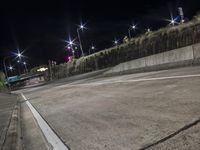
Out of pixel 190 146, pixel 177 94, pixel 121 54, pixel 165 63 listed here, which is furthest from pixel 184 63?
pixel 121 54

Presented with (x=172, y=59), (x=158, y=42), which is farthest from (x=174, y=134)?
(x=158, y=42)

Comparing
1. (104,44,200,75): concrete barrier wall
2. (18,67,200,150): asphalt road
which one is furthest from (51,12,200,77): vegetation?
(18,67,200,150): asphalt road

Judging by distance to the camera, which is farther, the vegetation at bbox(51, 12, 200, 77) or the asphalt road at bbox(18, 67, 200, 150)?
the vegetation at bbox(51, 12, 200, 77)

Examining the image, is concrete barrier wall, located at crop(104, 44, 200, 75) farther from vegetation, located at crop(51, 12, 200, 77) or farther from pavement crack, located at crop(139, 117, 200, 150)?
pavement crack, located at crop(139, 117, 200, 150)

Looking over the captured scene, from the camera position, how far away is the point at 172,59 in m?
18.2

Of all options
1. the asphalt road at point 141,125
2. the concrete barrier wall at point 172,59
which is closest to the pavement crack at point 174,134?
the asphalt road at point 141,125

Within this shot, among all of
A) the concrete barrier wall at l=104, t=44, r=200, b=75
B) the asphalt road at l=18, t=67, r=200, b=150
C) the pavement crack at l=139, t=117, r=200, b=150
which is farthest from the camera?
the concrete barrier wall at l=104, t=44, r=200, b=75

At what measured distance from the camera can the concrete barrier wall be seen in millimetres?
15870

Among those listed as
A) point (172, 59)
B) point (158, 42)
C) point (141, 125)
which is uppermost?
point (158, 42)

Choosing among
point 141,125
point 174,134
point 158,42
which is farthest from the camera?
point 158,42

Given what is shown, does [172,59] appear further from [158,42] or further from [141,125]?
[141,125]

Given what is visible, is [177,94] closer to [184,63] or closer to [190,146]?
[190,146]

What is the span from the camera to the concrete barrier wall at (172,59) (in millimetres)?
15870

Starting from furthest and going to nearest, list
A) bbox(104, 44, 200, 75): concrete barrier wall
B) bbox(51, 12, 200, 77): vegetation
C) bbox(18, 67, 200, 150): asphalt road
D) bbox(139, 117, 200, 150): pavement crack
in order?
bbox(51, 12, 200, 77): vegetation, bbox(104, 44, 200, 75): concrete barrier wall, bbox(18, 67, 200, 150): asphalt road, bbox(139, 117, 200, 150): pavement crack
